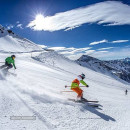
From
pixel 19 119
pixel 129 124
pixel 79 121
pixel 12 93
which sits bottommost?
pixel 129 124

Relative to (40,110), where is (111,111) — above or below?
below

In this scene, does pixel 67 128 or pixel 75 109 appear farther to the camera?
pixel 75 109

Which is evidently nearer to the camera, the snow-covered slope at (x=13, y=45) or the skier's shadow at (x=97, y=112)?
the skier's shadow at (x=97, y=112)

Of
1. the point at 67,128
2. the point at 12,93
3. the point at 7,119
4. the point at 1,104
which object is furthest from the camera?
the point at 12,93

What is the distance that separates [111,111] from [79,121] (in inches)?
141

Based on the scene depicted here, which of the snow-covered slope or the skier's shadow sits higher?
the snow-covered slope

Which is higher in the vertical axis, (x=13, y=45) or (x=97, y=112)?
(x=13, y=45)

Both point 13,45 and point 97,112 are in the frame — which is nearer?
point 97,112

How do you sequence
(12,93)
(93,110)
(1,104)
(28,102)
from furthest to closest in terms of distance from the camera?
(93,110) < (12,93) < (28,102) < (1,104)

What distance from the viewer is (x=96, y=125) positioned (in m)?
7.16

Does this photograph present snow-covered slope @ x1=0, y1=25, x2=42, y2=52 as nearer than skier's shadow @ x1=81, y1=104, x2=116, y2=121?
No

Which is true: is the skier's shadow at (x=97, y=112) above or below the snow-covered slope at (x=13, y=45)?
below

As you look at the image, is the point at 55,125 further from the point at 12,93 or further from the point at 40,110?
the point at 12,93

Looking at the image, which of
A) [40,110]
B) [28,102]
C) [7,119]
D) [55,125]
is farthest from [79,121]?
[7,119]
